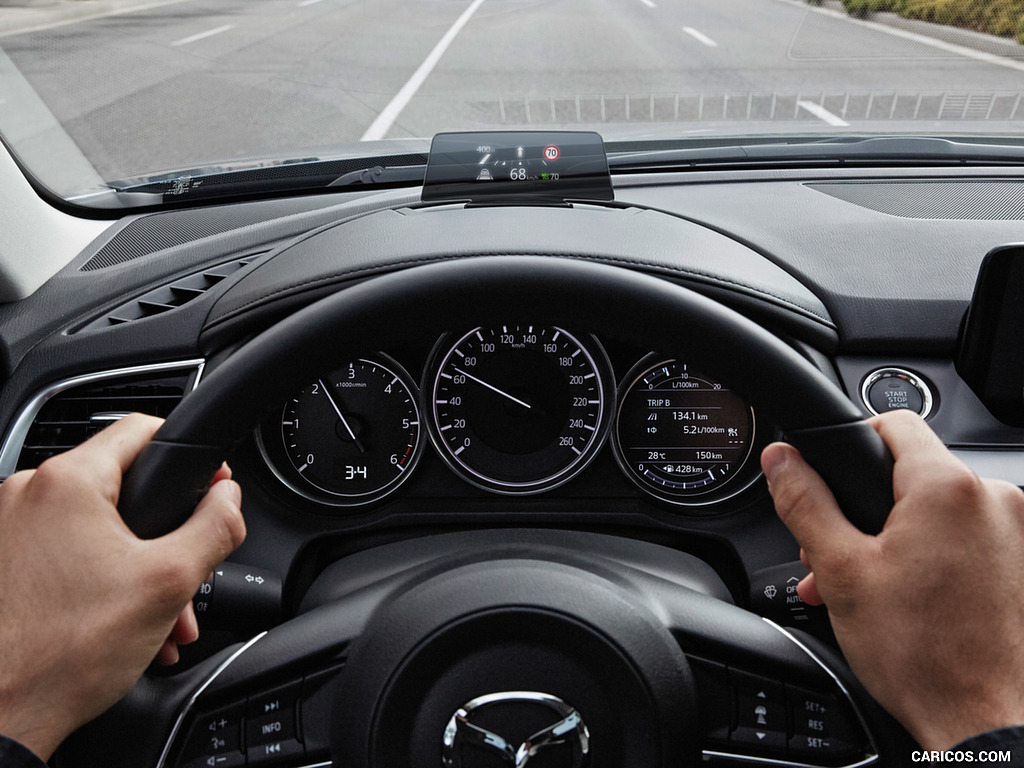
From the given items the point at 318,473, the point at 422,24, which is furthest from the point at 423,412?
the point at 422,24

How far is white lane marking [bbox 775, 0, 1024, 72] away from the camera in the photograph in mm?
3986

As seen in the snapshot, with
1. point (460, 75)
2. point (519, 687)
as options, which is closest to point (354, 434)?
point (519, 687)

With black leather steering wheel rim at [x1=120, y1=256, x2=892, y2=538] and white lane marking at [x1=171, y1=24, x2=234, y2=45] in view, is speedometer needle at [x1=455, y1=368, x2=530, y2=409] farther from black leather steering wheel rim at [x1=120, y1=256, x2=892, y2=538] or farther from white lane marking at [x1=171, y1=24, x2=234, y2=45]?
white lane marking at [x1=171, y1=24, x2=234, y2=45]

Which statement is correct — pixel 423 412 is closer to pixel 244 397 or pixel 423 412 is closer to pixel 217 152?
pixel 244 397

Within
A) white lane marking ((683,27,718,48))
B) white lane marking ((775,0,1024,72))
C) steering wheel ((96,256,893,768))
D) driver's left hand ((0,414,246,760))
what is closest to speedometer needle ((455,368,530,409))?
steering wheel ((96,256,893,768))

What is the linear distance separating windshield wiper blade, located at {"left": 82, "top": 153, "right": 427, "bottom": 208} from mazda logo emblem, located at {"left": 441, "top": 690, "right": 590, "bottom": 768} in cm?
177

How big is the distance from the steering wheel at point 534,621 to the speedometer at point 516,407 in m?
0.41

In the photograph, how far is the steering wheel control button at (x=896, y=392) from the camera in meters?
2.06

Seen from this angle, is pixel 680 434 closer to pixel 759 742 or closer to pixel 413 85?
pixel 759 742

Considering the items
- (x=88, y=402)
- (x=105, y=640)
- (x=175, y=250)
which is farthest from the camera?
(x=175, y=250)

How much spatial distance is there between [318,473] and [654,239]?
100cm

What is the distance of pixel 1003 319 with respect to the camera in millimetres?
1986

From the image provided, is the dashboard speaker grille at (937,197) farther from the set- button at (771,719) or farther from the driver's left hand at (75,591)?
the driver's left hand at (75,591)

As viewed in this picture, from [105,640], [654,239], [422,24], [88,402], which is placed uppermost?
[105,640]
